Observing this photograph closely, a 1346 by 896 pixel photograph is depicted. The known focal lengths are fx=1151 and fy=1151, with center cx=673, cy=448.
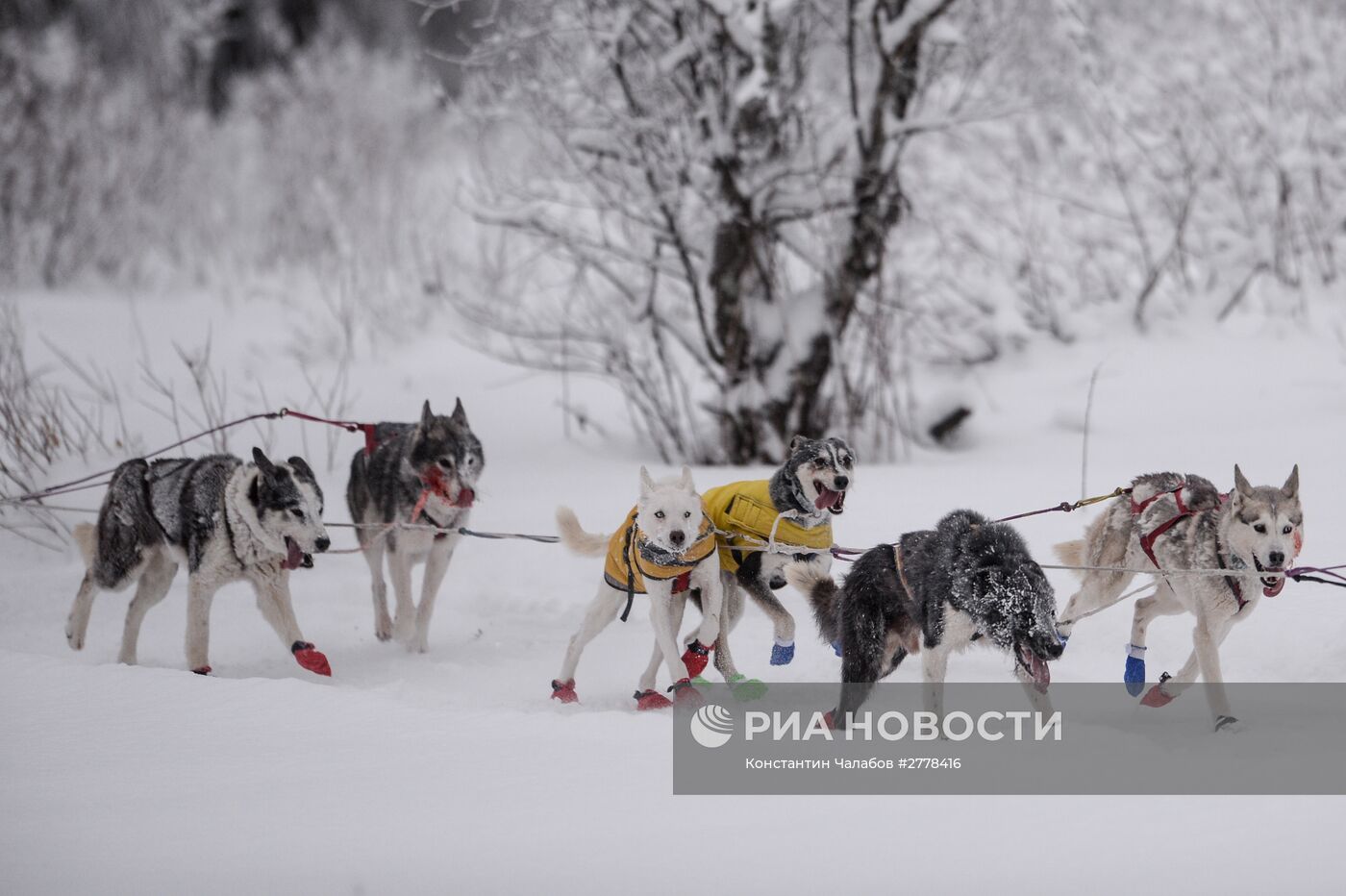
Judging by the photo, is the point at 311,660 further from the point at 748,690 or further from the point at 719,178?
the point at 719,178

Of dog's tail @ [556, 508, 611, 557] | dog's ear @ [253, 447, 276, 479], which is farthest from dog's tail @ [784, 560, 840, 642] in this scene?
dog's ear @ [253, 447, 276, 479]

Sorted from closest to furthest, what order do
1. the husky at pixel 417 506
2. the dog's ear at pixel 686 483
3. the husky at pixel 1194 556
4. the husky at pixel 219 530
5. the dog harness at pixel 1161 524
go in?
the husky at pixel 1194 556
the dog harness at pixel 1161 524
the dog's ear at pixel 686 483
the husky at pixel 219 530
the husky at pixel 417 506

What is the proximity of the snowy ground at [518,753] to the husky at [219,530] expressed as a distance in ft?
1.49

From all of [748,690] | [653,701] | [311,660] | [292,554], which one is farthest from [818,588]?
[292,554]

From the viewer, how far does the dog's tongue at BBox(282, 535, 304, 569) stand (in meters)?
4.95

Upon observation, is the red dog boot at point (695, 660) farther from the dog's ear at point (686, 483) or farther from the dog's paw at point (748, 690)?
the dog's ear at point (686, 483)

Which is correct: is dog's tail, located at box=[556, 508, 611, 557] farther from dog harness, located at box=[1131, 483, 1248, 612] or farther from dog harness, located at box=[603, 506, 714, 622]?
dog harness, located at box=[1131, 483, 1248, 612]

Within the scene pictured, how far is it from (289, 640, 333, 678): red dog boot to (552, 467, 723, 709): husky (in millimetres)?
984

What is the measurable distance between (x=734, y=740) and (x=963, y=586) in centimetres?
89

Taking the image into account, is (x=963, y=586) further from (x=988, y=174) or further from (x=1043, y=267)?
(x=988, y=174)

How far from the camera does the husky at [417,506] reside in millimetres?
5570

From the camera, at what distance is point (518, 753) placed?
136 inches

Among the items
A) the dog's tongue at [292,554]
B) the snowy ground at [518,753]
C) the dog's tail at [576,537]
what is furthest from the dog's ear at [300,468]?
the dog's tail at [576,537]

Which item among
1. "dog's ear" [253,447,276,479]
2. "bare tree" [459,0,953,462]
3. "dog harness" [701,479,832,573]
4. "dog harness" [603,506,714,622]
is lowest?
"dog harness" [603,506,714,622]
